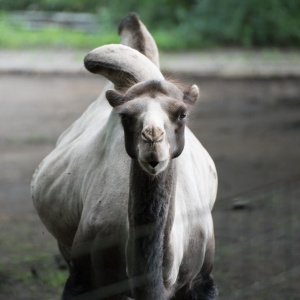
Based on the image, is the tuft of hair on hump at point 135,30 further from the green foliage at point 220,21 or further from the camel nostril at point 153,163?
the green foliage at point 220,21

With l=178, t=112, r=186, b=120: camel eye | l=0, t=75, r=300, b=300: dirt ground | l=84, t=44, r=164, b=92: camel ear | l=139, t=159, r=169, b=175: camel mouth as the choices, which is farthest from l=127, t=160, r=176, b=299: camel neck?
l=84, t=44, r=164, b=92: camel ear

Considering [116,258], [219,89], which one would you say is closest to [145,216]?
[116,258]

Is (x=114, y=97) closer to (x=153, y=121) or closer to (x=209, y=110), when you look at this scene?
(x=153, y=121)

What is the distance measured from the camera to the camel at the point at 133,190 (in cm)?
438

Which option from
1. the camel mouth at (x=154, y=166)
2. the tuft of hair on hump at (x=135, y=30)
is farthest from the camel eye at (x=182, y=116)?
the tuft of hair on hump at (x=135, y=30)

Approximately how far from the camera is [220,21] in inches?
891

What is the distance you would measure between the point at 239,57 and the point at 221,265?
13.7 m

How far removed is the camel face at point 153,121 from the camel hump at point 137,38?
5.02 ft

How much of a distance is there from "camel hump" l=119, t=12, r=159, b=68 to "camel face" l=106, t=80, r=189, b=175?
153 cm

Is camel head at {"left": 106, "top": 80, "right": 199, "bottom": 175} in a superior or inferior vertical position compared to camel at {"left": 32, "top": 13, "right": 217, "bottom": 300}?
superior

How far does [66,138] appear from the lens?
6.57 meters

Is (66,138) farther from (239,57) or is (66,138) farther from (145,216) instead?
(239,57)

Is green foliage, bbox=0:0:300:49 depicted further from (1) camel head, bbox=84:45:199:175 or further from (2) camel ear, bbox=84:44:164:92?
(1) camel head, bbox=84:45:199:175

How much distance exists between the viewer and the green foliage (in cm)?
2212
